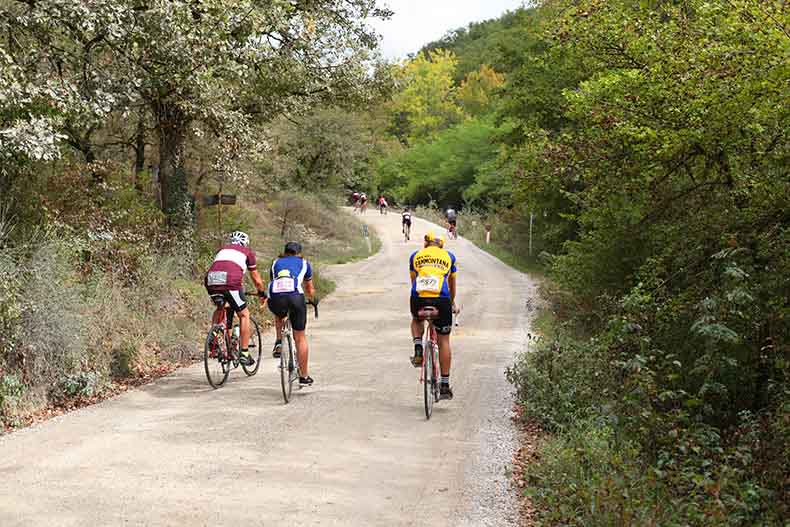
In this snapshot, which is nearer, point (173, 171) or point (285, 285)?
point (285, 285)

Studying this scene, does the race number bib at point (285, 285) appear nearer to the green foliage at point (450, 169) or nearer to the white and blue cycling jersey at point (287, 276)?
the white and blue cycling jersey at point (287, 276)

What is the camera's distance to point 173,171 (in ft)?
66.4

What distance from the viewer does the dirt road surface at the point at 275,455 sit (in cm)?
672

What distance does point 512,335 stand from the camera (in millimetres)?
18016

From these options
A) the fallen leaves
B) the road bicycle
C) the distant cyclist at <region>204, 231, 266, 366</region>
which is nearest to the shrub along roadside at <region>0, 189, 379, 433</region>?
the distant cyclist at <region>204, 231, 266, 366</region>

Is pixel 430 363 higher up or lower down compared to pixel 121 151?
lower down

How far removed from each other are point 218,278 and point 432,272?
3.04m

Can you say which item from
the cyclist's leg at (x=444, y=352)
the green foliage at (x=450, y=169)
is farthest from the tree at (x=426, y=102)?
the cyclist's leg at (x=444, y=352)

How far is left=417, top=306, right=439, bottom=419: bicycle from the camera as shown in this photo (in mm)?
10141

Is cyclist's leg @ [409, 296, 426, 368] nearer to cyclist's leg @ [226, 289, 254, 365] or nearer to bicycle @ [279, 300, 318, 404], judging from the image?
bicycle @ [279, 300, 318, 404]

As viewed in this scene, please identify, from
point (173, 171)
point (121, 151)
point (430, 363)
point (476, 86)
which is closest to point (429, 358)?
point (430, 363)

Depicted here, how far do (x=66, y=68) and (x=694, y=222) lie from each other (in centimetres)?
1036

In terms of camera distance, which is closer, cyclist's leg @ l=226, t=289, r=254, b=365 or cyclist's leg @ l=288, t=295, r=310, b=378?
cyclist's leg @ l=288, t=295, r=310, b=378

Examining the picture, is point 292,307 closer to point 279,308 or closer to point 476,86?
point 279,308
